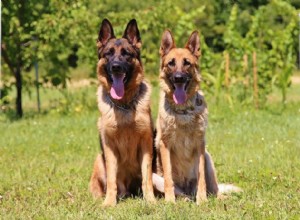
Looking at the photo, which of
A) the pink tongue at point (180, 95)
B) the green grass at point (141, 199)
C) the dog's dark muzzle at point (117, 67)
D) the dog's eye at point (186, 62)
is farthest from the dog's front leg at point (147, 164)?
the dog's eye at point (186, 62)

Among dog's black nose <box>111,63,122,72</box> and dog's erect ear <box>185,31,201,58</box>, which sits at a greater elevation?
dog's erect ear <box>185,31,201,58</box>

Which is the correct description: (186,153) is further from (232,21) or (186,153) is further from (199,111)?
(232,21)

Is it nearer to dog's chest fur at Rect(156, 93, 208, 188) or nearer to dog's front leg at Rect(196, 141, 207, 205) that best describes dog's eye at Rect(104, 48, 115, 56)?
dog's chest fur at Rect(156, 93, 208, 188)

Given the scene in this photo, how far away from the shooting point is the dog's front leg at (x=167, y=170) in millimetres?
6464

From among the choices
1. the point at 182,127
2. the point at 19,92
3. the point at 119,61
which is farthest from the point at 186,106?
the point at 19,92

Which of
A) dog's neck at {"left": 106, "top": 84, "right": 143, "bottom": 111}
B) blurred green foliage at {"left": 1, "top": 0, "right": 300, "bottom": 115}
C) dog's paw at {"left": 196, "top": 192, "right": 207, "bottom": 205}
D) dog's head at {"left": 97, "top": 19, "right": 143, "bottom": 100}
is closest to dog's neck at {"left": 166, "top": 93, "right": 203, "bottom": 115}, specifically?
dog's neck at {"left": 106, "top": 84, "right": 143, "bottom": 111}

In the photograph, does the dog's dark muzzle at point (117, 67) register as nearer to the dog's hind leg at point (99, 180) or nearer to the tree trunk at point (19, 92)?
the dog's hind leg at point (99, 180)

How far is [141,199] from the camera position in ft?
21.2

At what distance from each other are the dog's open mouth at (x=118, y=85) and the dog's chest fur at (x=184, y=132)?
49cm

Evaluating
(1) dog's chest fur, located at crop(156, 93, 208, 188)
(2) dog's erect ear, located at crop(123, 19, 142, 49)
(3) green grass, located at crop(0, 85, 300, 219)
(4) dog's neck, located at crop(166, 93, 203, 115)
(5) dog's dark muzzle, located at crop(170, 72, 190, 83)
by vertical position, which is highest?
(2) dog's erect ear, located at crop(123, 19, 142, 49)

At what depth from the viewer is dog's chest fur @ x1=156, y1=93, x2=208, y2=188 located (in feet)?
21.3

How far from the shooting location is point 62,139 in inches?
424

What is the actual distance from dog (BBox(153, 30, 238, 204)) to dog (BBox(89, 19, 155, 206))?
0.63ft

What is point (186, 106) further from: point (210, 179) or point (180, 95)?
point (210, 179)
